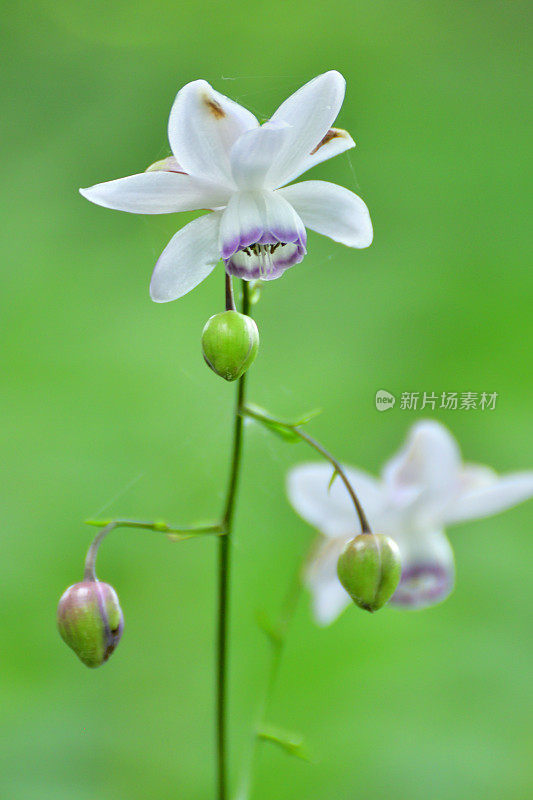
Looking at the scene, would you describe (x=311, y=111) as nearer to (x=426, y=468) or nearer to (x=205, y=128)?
(x=205, y=128)

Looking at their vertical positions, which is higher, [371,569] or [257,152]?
[257,152]

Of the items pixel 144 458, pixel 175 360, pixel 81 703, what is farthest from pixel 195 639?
pixel 175 360

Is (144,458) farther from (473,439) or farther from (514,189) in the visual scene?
(514,189)

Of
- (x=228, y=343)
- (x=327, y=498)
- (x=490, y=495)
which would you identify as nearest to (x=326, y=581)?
(x=327, y=498)

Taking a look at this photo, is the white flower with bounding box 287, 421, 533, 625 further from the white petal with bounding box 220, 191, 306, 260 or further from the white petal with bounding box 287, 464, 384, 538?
the white petal with bounding box 220, 191, 306, 260

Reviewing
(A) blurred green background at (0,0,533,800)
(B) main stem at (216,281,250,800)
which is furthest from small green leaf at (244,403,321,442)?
(A) blurred green background at (0,0,533,800)

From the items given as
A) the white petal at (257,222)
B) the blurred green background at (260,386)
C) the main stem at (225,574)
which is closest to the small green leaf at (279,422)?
the main stem at (225,574)

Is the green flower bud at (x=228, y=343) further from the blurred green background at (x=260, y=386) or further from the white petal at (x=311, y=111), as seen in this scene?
the blurred green background at (x=260, y=386)
